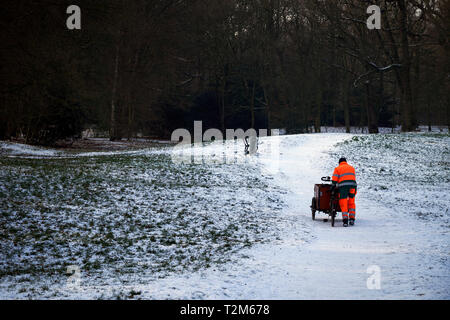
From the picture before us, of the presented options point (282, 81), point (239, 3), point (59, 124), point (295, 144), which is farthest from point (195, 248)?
point (239, 3)

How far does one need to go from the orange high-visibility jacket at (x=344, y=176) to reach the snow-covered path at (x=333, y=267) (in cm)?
122

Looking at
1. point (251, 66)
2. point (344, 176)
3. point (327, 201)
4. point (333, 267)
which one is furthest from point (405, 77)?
point (333, 267)

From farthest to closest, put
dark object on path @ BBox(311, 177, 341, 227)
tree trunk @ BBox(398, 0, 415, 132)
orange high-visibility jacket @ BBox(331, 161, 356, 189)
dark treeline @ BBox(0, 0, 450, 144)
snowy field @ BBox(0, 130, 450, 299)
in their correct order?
dark treeline @ BBox(0, 0, 450, 144) → tree trunk @ BBox(398, 0, 415, 132) → dark object on path @ BBox(311, 177, 341, 227) → orange high-visibility jacket @ BBox(331, 161, 356, 189) → snowy field @ BBox(0, 130, 450, 299)

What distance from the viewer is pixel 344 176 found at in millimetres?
12398

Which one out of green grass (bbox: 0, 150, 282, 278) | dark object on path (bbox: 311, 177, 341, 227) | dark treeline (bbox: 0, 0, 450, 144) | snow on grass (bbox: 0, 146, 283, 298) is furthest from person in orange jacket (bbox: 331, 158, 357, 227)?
dark treeline (bbox: 0, 0, 450, 144)

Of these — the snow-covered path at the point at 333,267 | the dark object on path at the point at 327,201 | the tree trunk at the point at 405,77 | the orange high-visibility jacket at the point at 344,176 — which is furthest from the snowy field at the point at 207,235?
the tree trunk at the point at 405,77

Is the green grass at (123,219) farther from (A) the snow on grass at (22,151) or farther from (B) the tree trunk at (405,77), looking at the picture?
(B) the tree trunk at (405,77)

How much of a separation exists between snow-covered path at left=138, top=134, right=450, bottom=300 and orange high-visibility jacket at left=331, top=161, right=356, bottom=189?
1216 millimetres

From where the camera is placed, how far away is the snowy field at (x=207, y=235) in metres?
7.43

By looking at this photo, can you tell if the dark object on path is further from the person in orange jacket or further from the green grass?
the green grass

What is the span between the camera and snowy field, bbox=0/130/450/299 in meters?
7.43

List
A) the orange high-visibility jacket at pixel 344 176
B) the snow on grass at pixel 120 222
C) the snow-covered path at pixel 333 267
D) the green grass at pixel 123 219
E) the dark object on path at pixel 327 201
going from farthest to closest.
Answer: the dark object on path at pixel 327 201 < the orange high-visibility jacket at pixel 344 176 < the green grass at pixel 123 219 < the snow on grass at pixel 120 222 < the snow-covered path at pixel 333 267

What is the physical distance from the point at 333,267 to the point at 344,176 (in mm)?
4336

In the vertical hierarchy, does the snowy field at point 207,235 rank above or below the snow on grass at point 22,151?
below
